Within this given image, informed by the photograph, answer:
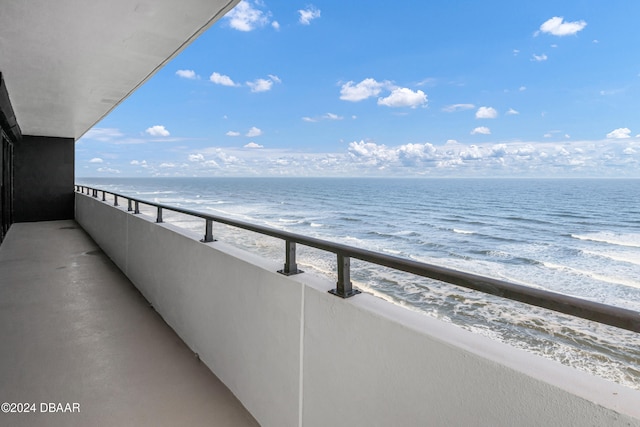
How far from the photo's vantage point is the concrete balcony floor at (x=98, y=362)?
6.23 ft

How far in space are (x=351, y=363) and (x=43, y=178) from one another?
454 inches

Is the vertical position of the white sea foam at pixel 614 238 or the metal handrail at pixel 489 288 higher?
the metal handrail at pixel 489 288

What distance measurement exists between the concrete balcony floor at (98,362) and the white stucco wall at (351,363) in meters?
0.16

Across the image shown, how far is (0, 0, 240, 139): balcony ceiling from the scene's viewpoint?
8.48 feet

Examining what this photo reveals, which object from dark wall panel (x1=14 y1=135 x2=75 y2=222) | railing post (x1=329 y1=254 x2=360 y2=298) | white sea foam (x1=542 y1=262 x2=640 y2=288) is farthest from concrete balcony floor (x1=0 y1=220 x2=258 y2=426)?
white sea foam (x1=542 y1=262 x2=640 y2=288)

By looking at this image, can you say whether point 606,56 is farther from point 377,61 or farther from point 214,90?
point 214,90

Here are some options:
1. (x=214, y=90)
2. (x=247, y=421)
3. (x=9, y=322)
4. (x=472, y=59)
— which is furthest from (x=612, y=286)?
(x=214, y=90)

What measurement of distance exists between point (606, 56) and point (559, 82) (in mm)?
6579

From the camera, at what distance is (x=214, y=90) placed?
2751 inches

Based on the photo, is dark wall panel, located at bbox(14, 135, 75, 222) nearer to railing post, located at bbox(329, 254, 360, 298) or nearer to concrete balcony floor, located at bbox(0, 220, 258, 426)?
concrete balcony floor, located at bbox(0, 220, 258, 426)

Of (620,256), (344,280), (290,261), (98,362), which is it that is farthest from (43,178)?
(620,256)

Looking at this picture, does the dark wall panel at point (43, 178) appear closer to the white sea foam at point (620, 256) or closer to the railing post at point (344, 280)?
the railing post at point (344, 280)

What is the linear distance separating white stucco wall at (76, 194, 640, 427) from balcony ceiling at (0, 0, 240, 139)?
170cm

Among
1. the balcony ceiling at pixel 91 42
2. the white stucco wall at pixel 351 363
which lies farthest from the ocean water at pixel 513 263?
the balcony ceiling at pixel 91 42
